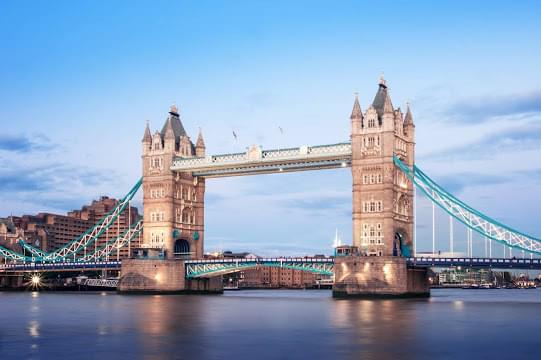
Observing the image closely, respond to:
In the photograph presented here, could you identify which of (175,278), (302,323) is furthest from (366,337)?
(175,278)

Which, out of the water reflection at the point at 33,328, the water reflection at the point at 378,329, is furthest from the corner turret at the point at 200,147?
the water reflection at the point at 33,328

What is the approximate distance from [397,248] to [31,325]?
5258 centimetres

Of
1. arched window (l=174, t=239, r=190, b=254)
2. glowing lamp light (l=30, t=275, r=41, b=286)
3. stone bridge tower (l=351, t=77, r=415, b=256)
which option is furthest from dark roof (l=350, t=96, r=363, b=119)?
glowing lamp light (l=30, t=275, r=41, b=286)

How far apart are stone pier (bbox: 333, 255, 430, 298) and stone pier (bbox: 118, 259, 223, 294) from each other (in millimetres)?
24218

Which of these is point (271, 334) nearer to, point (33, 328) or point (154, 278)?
point (33, 328)

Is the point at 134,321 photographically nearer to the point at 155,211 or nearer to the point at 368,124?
the point at 368,124

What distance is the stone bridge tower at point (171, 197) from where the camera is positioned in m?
110

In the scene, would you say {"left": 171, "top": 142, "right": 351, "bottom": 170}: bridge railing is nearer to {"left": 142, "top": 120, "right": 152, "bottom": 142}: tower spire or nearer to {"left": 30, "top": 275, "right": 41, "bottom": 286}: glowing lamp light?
{"left": 142, "top": 120, "right": 152, "bottom": 142}: tower spire

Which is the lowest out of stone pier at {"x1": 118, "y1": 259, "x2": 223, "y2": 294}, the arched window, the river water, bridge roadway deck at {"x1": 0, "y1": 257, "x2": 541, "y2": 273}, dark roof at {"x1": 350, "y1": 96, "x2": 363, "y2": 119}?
the river water

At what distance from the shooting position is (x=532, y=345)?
136 feet

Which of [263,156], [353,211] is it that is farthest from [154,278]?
[353,211]

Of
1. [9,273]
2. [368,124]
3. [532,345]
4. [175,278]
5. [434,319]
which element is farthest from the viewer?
[9,273]

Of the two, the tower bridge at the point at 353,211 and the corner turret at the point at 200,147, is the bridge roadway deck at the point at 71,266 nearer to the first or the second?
the tower bridge at the point at 353,211

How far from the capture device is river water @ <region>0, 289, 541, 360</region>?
123 ft
